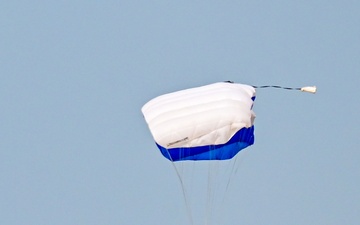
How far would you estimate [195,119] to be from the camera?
48094 millimetres

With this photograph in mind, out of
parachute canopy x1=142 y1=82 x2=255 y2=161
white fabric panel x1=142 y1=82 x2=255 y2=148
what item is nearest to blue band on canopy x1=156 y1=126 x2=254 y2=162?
parachute canopy x1=142 y1=82 x2=255 y2=161

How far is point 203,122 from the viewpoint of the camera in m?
48.0

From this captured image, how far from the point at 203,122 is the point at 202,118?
13 cm

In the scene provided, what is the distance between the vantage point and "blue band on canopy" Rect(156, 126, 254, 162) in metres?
48.8

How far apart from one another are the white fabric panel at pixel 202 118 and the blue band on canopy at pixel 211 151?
0.38 meters

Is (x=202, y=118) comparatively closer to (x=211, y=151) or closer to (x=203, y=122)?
(x=203, y=122)

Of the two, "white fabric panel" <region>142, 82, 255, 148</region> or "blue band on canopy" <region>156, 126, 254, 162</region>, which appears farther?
"blue band on canopy" <region>156, 126, 254, 162</region>

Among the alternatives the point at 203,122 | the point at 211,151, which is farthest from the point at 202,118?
the point at 211,151

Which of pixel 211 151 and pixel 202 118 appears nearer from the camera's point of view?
pixel 202 118

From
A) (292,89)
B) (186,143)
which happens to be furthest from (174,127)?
(292,89)

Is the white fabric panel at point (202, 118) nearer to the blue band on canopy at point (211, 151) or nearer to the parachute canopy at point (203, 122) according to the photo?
the parachute canopy at point (203, 122)

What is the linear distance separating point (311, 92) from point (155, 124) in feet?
16.7

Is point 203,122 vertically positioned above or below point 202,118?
below

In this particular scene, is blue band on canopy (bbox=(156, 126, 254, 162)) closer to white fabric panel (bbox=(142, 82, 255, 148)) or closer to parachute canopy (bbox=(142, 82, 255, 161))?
parachute canopy (bbox=(142, 82, 255, 161))
